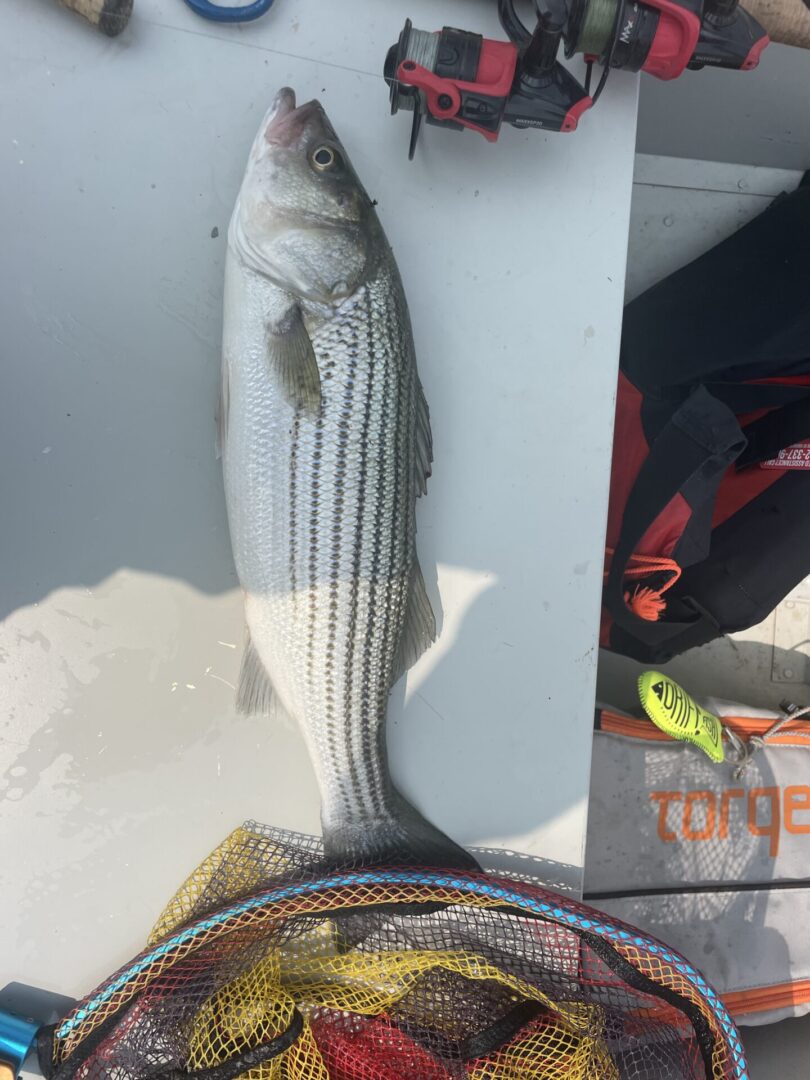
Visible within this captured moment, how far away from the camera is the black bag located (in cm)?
145

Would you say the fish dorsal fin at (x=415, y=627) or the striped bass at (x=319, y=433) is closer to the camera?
the striped bass at (x=319, y=433)

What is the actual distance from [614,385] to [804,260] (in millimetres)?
882

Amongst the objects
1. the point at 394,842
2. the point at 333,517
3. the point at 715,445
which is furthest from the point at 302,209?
the point at 394,842

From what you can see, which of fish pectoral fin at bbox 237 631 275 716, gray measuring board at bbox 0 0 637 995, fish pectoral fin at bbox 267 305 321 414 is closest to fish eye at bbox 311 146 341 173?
gray measuring board at bbox 0 0 637 995

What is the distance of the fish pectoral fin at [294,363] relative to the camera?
3.53ft

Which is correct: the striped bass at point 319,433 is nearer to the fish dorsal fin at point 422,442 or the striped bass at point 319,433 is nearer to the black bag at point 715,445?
the fish dorsal fin at point 422,442

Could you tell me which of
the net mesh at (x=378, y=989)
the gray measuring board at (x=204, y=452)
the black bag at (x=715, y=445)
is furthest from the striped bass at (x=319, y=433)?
the black bag at (x=715, y=445)

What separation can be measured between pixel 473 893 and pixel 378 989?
285 mm

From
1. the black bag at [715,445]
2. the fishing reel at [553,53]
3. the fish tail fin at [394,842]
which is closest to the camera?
the fishing reel at [553,53]

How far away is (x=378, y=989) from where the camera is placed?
1133mm

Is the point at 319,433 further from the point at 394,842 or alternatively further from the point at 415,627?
the point at 394,842

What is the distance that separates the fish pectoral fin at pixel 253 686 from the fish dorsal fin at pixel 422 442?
0.47 meters

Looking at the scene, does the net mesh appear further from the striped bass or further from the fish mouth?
the fish mouth

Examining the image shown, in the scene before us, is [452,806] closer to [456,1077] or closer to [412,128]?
[456,1077]
